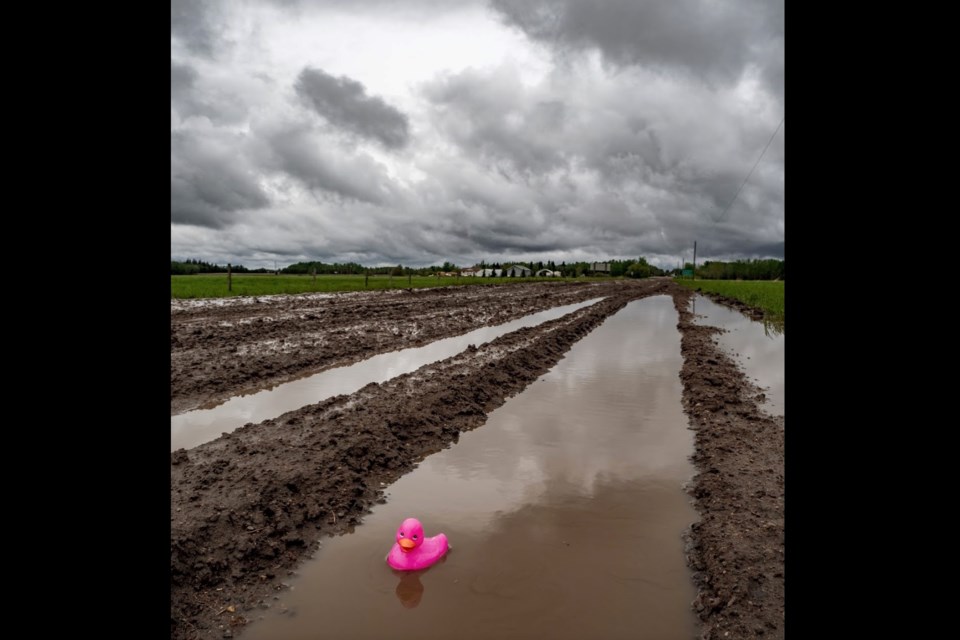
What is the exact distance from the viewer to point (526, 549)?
153 inches

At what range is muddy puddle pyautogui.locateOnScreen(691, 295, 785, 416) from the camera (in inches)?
370

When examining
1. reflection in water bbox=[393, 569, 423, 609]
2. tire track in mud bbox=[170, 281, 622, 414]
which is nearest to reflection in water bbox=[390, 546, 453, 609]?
reflection in water bbox=[393, 569, 423, 609]

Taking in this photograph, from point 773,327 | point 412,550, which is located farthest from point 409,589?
point 773,327

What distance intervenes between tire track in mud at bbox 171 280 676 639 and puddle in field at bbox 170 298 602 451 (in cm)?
59

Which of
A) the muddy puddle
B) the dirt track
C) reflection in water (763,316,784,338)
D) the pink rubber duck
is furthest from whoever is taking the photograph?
reflection in water (763,316,784,338)

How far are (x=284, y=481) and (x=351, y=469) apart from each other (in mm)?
685

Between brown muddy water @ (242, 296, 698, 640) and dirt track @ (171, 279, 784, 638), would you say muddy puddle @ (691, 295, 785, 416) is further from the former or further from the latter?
brown muddy water @ (242, 296, 698, 640)

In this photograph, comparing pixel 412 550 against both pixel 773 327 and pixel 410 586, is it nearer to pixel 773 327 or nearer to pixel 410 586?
pixel 410 586
